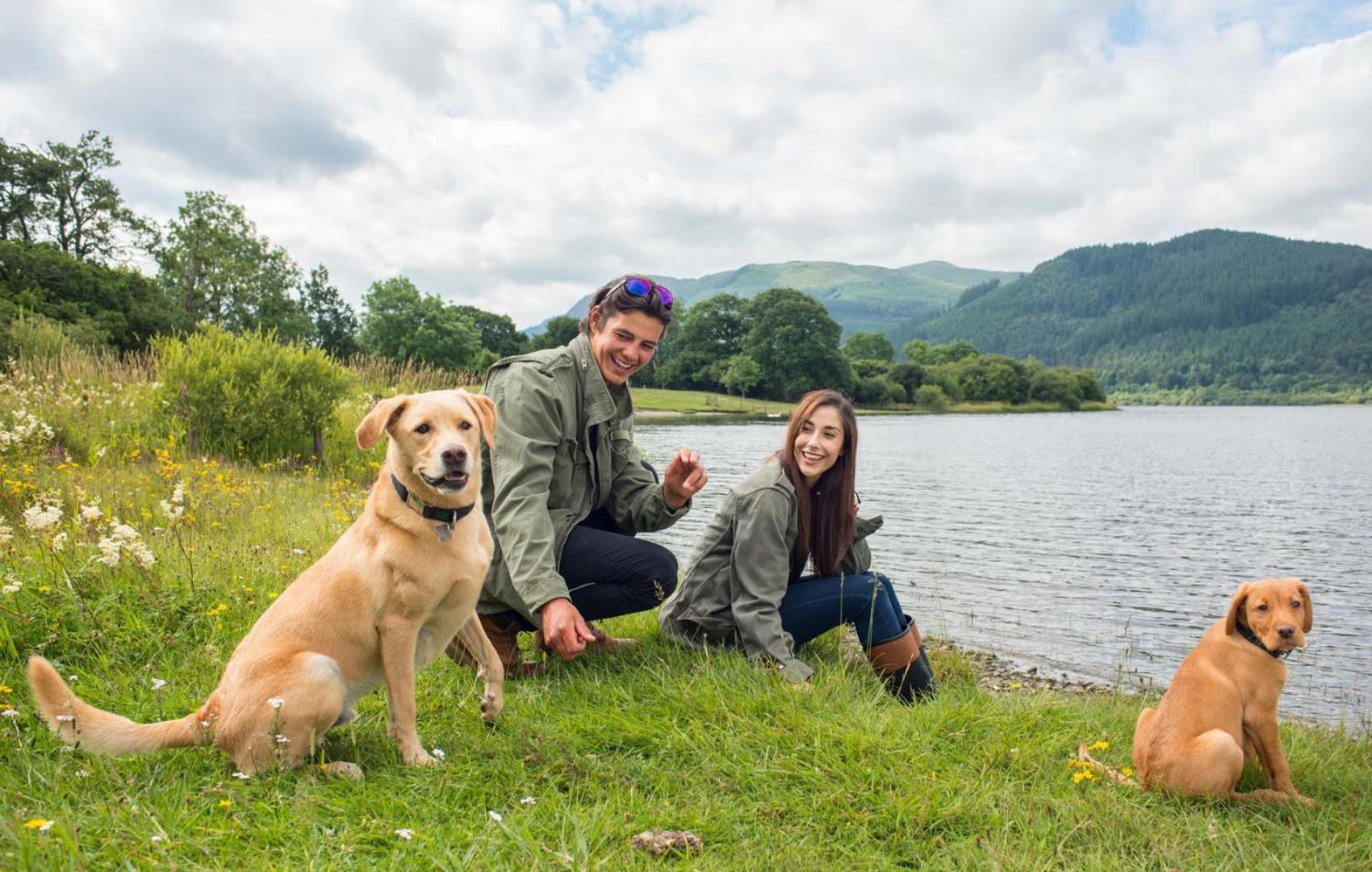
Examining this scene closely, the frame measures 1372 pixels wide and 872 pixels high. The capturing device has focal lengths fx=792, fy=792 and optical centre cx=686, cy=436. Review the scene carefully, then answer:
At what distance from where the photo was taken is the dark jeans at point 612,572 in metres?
4.54

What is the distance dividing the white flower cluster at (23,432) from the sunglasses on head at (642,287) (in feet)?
23.4

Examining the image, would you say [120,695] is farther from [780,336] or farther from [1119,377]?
[1119,377]

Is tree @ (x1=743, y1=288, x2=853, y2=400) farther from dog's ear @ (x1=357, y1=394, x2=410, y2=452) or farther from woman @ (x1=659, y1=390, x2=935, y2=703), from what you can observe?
dog's ear @ (x1=357, y1=394, x2=410, y2=452)

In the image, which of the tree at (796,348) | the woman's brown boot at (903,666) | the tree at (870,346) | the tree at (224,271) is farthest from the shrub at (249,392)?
the tree at (870,346)

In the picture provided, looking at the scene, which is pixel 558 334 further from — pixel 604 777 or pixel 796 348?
pixel 604 777

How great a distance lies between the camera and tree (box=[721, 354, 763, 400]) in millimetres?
80750

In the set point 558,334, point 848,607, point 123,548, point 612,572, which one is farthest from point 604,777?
point 558,334

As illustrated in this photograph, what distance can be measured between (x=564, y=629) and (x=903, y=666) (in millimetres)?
2162

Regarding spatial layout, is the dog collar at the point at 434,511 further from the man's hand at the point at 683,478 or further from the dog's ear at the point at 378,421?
the man's hand at the point at 683,478

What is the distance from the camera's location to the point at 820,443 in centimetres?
482

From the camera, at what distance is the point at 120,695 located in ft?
12.6

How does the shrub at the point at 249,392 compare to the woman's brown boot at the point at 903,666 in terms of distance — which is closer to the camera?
the woman's brown boot at the point at 903,666

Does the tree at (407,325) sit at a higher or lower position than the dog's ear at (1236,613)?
higher

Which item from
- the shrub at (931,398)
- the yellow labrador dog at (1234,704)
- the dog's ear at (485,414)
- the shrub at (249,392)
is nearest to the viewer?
the yellow labrador dog at (1234,704)
